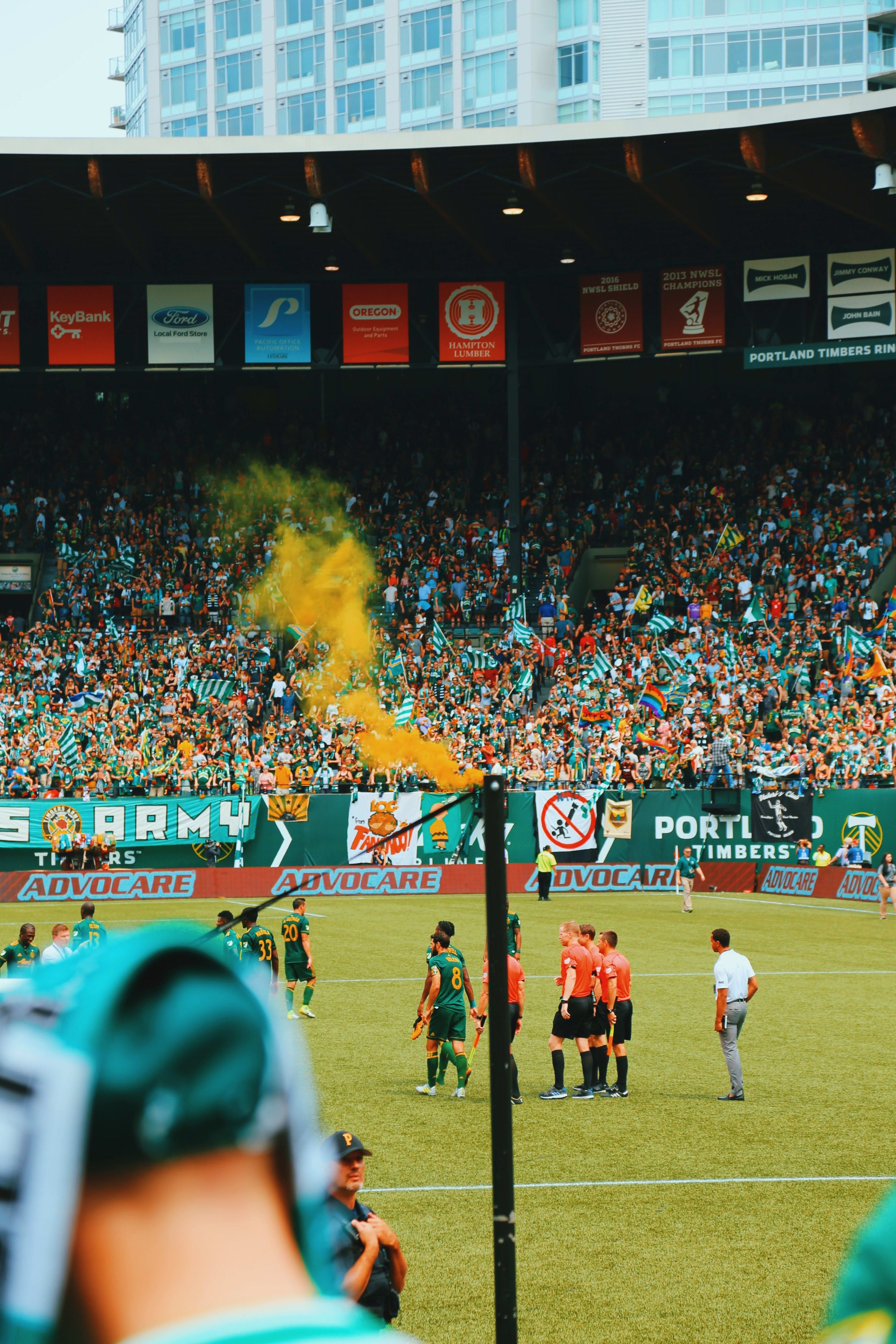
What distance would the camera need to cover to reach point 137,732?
42.4 meters

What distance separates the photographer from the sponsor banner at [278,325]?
46.2m

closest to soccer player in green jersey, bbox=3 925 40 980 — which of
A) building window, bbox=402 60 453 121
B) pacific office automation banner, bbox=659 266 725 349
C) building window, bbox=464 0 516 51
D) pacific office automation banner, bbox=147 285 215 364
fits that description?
pacific office automation banner, bbox=147 285 215 364

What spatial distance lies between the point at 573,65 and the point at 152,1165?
286 feet

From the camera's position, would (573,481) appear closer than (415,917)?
No

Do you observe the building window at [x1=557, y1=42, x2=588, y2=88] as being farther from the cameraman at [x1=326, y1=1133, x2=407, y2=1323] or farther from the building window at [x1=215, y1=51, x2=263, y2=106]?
the cameraman at [x1=326, y1=1133, x2=407, y2=1323]

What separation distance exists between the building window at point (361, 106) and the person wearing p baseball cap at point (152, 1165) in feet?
297

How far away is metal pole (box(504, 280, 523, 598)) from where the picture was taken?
46906 millimetres

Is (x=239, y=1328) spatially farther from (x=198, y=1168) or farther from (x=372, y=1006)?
(x=372, y=1006)

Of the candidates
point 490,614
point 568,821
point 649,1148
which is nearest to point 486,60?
point 490,614

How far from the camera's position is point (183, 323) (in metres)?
46.7

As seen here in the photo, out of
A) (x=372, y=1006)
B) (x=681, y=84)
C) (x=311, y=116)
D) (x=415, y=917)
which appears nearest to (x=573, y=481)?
(x=415, y=917)

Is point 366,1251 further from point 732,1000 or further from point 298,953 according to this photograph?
point 298,953

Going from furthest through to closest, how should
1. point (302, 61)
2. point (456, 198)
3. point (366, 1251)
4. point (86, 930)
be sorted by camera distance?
point (302, 61), point (456, 198), point (86, 930), point (366, 1251)

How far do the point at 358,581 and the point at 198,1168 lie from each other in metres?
47.7
